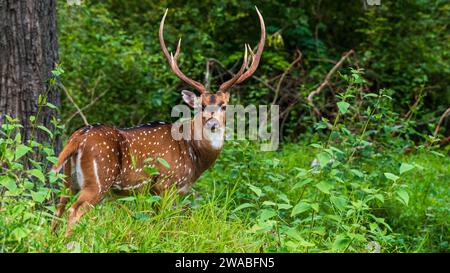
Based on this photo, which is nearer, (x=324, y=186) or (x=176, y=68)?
(x=324, y=186)

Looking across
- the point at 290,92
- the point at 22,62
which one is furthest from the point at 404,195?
the point at 290,92

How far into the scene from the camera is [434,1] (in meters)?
11.4

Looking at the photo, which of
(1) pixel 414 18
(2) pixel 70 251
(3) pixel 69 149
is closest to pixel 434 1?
(1) pixel 414 18

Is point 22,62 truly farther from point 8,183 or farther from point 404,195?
point 404,195

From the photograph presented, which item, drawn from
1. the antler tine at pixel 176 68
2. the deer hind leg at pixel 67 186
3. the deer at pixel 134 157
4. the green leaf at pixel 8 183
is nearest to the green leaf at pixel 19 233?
the green leaf at pixel 8 183

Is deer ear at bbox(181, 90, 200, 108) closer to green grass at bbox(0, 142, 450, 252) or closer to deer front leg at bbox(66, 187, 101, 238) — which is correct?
green grass at bbox(0, 142, 450, 252)

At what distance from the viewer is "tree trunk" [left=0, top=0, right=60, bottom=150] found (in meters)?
5.94

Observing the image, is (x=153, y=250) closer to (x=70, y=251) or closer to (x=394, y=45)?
(x=70, y=251)

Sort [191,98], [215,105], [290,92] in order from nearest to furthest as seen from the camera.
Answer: [215,105], [191,98], [290,92]

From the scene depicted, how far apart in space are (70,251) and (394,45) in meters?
7.83

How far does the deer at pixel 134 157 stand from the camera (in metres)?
5.64

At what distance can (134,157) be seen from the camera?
5918 millimetres

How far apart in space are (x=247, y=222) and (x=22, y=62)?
6.67ft
